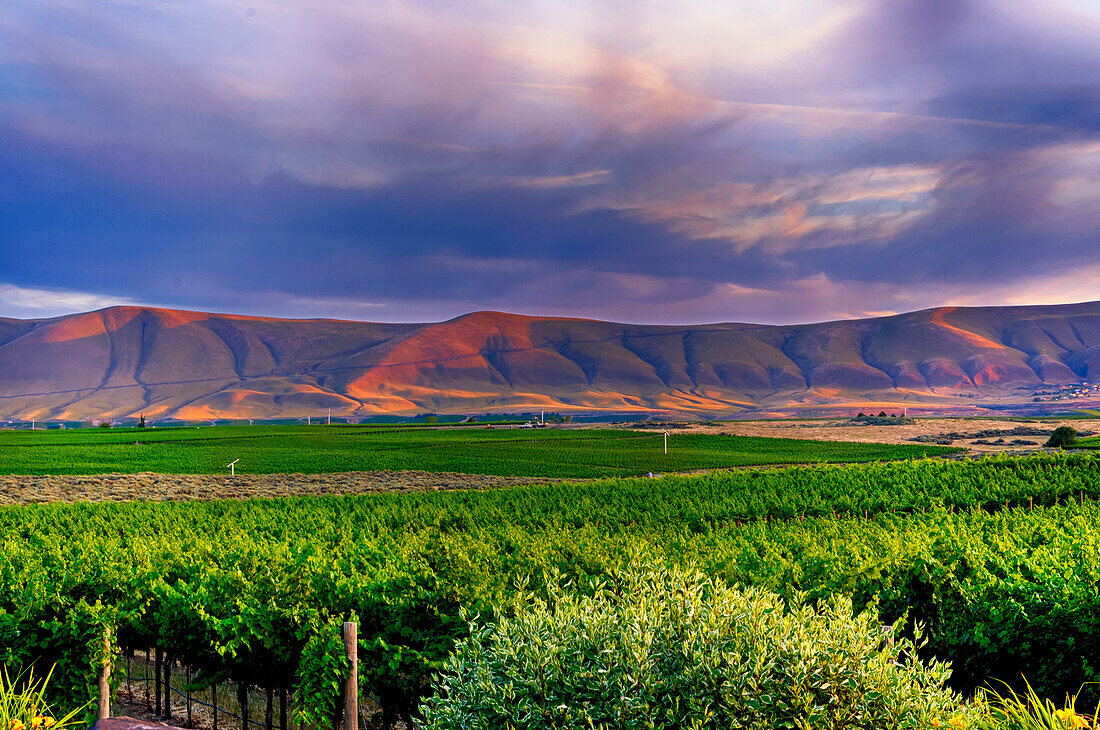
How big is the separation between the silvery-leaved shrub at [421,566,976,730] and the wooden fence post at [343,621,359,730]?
282 centimetres

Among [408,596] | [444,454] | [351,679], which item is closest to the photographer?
[351,679]

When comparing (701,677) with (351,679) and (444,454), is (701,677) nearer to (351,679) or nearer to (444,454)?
(351,679)

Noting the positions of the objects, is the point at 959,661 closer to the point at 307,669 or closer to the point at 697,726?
the point at 697,726

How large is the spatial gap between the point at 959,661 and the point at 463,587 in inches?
225

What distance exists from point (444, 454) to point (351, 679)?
6543 centimetres

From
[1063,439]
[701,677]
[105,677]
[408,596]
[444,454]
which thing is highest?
[701,677]

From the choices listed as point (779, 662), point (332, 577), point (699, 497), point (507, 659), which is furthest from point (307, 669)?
point (699, 497)

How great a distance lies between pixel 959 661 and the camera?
850 centimetres

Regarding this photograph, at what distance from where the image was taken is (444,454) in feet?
237

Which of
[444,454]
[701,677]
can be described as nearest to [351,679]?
[701,677]

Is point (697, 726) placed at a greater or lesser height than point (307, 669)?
greater

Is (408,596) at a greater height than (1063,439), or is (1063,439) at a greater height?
(408,596)

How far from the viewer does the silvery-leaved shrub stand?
175 inches

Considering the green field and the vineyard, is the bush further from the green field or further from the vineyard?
the vineyard
